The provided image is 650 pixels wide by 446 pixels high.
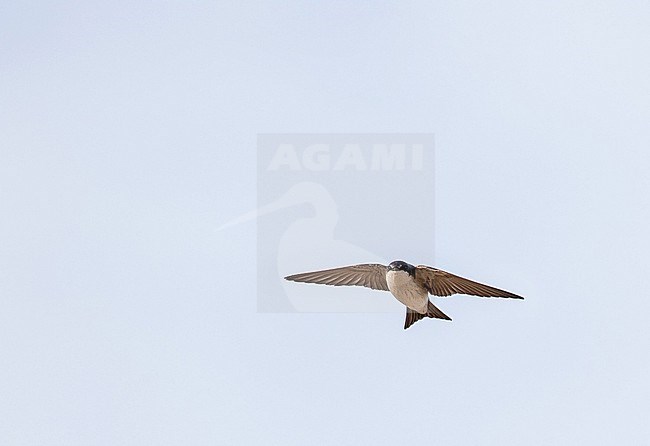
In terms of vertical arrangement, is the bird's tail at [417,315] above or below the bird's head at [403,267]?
below

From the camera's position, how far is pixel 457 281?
12625mm

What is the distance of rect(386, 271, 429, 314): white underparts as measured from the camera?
12641 millimetres

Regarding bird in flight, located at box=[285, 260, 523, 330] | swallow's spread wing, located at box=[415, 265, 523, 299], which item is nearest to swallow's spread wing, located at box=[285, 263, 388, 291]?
bird in flight, located at box=[285, 260, 523, 330]

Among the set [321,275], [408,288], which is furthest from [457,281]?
[321,275]

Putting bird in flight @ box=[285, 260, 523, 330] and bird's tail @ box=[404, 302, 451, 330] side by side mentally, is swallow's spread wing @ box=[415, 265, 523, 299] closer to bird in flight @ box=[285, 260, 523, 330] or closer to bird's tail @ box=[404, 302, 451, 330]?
bird in flight @ box=[285, 260, 523, 330]

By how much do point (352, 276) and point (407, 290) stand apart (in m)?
0.96

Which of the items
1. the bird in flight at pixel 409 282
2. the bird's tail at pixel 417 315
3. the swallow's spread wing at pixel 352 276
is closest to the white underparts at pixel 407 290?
the bird in flight at pixel 409 282

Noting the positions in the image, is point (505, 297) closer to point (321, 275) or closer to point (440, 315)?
point (440, 315)

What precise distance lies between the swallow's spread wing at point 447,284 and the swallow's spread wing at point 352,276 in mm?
669

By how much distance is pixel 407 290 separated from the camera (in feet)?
Result: 41.9

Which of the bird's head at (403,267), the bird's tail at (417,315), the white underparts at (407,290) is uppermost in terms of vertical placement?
the bird's head at (403,267)

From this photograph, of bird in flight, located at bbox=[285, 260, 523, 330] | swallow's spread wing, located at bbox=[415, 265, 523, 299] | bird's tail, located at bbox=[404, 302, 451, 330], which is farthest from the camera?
bird's tail, located at bbox=[404, 302, 451, 330]

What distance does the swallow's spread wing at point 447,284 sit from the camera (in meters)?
12.4

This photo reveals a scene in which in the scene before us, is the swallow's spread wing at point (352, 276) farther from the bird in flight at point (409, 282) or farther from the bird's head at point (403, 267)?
the bird's head at point (403, 267)
